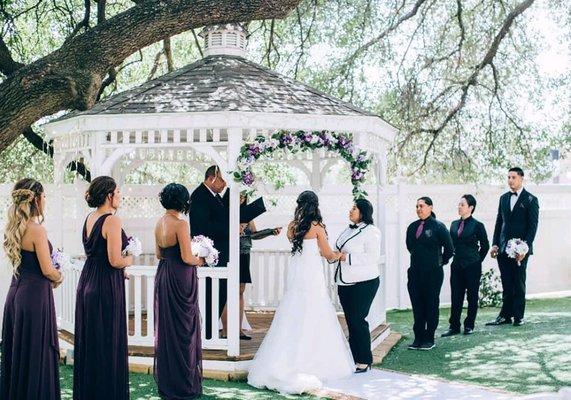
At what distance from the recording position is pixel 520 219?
11.1m

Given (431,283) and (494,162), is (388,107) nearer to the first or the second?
(494,162)

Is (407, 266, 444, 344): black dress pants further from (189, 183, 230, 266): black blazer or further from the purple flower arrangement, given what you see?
(189, 183, 230, 266): black blazer

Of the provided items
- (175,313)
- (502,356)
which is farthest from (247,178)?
(502,356)

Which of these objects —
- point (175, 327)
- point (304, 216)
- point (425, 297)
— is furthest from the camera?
point (425, 297)

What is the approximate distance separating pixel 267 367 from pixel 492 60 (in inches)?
354

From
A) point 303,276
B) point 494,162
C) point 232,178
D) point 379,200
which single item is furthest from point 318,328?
point 494,162

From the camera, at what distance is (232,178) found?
8438mm

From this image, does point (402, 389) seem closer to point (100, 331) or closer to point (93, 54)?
point (100, 331)

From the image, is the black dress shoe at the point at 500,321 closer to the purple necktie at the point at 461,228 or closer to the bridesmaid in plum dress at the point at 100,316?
the purple necktie at the point at 461,228

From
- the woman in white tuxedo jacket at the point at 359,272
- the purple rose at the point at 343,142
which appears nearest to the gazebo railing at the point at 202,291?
the woman in white tuxedo jacket at the point at 359,272

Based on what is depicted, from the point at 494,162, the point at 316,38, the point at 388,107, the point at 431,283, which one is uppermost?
the point at 316,38

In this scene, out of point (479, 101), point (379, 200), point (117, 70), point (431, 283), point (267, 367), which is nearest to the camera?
point (267, 367)

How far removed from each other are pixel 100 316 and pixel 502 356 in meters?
4.72

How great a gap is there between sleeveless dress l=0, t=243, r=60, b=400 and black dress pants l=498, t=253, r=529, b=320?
6.69 m
